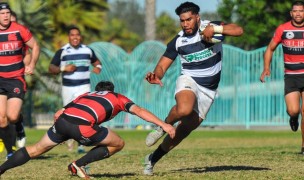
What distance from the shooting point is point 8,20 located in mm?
13922

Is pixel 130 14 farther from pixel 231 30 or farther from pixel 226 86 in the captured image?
pixel 231 30

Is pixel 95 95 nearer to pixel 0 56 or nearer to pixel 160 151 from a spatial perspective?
pixel 160 151

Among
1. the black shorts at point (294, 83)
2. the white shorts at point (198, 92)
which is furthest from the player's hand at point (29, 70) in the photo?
the black shorts at point (294, 83)

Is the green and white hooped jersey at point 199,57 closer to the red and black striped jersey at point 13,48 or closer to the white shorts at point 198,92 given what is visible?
the white shorts at point 198,92

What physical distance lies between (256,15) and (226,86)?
5.85 meters

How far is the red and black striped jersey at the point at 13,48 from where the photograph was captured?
14070mm

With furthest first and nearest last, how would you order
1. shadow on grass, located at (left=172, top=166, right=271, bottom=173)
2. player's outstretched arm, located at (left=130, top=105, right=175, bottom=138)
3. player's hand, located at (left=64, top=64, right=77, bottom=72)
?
1. player's hand, located at (left=64, top=64, right=77, bottom=72)
2. shadow on grass, located at (left=172, top=166, right=271, bottom=173)
3. player's outstretched arm, located at (left=130, top=105, right=175, bottom=138)

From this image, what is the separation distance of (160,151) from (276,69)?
60.0 ft

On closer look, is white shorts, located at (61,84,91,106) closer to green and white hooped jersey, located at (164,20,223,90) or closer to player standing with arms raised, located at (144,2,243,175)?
player standing with arms raised, located at (144,2,243,175)

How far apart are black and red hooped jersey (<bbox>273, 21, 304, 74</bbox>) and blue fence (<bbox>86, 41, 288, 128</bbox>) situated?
1446 cm

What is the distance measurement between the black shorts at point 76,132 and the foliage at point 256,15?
2477 centimetres

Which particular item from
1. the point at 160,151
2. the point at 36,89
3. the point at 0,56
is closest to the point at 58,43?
the point at 36,89

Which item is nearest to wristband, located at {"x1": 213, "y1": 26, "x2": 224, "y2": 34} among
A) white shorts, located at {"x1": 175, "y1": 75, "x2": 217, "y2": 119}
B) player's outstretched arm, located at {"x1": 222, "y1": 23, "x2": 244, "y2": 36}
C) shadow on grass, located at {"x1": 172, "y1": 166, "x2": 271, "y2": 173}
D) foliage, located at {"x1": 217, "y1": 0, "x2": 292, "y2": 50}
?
player's outstretched arm, located at {"x1": 222, "y1": 23, "x2": 244, "y2": 36}

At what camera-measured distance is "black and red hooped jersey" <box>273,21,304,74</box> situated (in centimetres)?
1524
